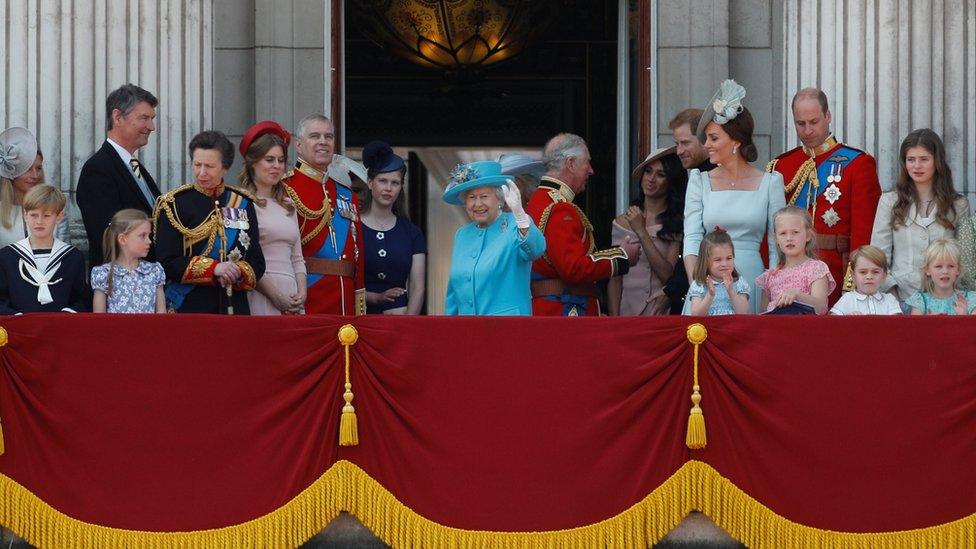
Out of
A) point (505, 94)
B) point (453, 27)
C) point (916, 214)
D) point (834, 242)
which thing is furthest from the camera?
point (505, 94)

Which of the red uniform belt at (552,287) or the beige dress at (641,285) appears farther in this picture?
A: the beige dress at (641,285)

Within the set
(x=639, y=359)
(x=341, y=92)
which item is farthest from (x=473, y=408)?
(x=341, y=92)

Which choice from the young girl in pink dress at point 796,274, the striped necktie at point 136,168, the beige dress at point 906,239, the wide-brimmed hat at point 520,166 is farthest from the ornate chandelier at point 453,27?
the young girl in pink dress at point 796,274

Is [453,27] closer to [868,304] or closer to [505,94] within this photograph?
[505,94]

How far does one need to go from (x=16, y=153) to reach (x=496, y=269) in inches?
105

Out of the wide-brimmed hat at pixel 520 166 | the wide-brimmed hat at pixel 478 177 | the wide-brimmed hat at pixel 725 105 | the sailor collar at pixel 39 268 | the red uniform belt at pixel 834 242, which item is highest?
the wide-brimmed hat at pixel 725 105

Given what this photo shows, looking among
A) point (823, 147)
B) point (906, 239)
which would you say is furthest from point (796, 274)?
point (823, 147)

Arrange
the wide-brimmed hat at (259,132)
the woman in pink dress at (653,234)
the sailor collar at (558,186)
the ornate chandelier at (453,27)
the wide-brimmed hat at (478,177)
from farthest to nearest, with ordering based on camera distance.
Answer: the ornate chandelier at (453,27) → the woman in pink dress at (653,234) → the sailor collar at (558,186) → the wide-brimmed hat at (259,132) → the wide-brimmed hat at (478,177)

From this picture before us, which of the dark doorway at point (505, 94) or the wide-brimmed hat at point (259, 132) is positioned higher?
the dark doorway at point (505, 94)

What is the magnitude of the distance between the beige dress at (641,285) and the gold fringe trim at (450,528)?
2.08m

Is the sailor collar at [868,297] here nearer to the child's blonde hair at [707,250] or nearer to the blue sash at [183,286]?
the child's blonde hair at [707,250]

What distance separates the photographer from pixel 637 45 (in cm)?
1240

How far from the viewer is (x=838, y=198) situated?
1038cm

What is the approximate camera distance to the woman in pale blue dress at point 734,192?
10.0 m
